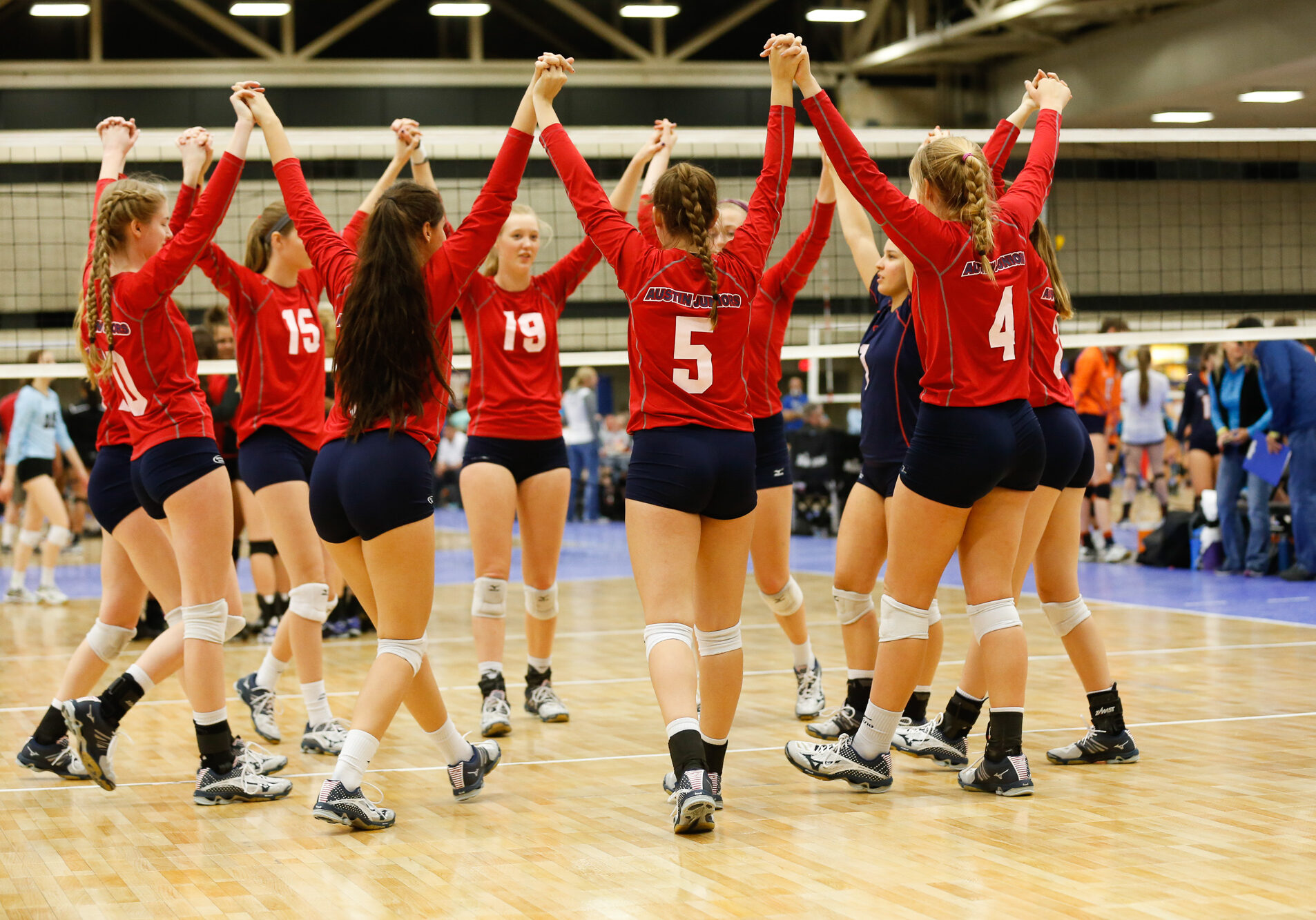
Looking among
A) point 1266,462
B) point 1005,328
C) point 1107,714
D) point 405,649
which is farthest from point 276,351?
point 1266,462

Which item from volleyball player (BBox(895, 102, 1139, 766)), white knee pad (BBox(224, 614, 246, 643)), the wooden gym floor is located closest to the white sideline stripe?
the wooden gym floor

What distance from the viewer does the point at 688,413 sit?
367cm

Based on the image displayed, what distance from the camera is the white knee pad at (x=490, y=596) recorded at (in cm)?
525

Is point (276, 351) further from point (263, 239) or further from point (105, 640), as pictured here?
point (105, 640)

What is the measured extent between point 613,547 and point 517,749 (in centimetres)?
925

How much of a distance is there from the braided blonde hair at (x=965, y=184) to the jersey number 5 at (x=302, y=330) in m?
2.35

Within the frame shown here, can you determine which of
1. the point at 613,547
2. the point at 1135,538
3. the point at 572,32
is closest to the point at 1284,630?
the point at 1135,538

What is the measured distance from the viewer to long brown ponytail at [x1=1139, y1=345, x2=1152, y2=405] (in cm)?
1247

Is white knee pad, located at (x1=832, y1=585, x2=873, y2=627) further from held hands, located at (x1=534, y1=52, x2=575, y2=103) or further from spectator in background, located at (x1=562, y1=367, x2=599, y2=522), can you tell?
spectator in background, located at (x1=562, y1=367, x2=599, y2=522)

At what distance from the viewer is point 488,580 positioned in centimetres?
524

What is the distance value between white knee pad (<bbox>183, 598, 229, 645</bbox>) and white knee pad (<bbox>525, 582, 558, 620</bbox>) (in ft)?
4.95

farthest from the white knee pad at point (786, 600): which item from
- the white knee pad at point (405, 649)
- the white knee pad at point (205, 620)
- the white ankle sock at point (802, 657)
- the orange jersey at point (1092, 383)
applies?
the orange jersey at point (1092, 383)

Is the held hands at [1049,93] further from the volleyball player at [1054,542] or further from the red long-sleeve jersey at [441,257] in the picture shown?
the red long-sleeve jersey at [441,257]

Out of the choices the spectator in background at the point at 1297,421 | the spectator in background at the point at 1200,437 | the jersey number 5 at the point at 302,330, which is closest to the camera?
the jersey number 5 at the point at 302,330
